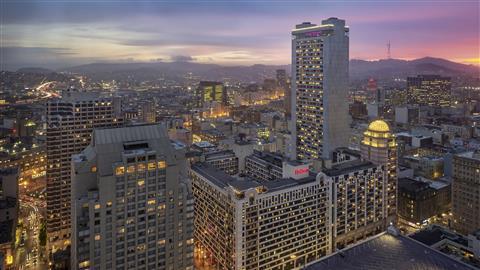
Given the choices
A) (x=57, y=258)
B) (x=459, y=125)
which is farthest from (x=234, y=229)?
(x=459, y=125)

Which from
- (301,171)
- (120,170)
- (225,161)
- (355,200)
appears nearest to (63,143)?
(225,161)

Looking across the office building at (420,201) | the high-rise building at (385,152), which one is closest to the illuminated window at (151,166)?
the high-rise building at (385,152)

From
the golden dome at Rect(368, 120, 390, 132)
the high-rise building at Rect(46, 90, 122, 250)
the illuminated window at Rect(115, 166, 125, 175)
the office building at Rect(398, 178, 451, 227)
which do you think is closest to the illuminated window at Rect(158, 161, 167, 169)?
the illuminated window at Rect(115, 166, 125, 175)

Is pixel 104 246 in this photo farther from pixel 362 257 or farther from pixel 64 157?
pixel 64 157

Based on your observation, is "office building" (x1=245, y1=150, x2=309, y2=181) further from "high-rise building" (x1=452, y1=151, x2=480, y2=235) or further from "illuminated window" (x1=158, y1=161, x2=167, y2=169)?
"illuminated window" (x1=158, y1=161, x2=167, y2=169)

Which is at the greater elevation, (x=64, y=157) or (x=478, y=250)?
(x=64, y=157)

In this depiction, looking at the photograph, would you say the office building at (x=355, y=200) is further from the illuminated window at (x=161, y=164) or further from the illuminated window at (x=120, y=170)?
the illuminated window at (x=120, y=170)
